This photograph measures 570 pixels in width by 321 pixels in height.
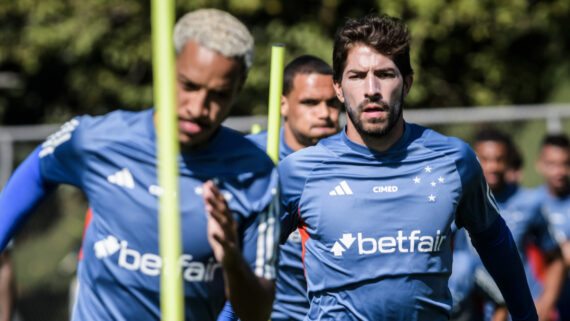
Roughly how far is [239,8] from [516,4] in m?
3.68

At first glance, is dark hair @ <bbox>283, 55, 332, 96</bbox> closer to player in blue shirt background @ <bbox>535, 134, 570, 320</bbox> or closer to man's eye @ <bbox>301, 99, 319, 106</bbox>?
man's eye @ <bbox>301, 99, 319, 106</bbox>

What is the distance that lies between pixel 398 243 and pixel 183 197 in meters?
1.20

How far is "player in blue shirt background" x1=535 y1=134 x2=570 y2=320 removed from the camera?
7.84 m

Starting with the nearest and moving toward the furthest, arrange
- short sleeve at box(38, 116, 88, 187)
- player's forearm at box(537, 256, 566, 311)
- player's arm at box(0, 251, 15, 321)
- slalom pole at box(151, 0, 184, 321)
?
1. slalom pole at box(151, 0, 184, 321)
2. short sleeve at box(38, 116, 88, 187)
3. player's arm at box(0, 251, 15, 321)
4. player's forearm at box(537, 256, 566, 311)

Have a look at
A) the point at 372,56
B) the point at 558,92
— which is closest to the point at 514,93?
the point at 558,92

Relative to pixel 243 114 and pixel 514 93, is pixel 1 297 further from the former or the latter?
pixel 514 93

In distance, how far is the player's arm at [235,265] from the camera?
2604 mm

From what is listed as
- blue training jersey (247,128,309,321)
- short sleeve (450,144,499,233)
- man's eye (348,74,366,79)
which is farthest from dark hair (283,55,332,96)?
short sleeve (450,144,499,233)

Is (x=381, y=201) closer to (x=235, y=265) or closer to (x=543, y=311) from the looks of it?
(x=235, y=265)

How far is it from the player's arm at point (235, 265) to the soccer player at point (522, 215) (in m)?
4.59

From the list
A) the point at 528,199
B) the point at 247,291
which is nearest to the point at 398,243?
the point at 247,291

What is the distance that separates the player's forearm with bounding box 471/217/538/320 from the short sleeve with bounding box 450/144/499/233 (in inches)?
2.9

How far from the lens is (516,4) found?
1148cm

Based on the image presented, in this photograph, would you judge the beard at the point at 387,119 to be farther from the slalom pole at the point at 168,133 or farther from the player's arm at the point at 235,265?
the slalom pole at the point at 168,133
